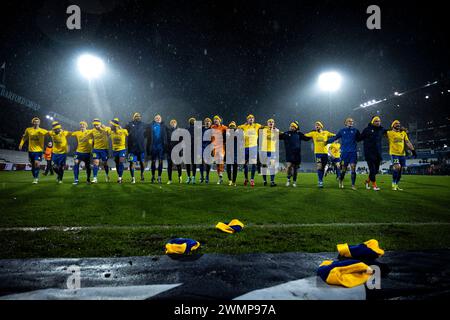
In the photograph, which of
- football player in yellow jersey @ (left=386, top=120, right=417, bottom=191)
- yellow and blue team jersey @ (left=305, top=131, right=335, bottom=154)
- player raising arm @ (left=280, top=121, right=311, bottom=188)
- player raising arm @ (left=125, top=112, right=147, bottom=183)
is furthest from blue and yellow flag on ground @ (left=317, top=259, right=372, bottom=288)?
player raising arm @ (left=125, top=112, right=147, bottom=183)

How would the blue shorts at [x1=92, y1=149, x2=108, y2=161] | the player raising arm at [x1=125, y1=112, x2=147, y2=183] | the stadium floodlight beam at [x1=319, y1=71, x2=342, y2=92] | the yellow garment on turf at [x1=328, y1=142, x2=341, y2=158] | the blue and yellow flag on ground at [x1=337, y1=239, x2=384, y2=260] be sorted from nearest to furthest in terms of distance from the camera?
the blue and yellow flag on ground at [x1=337, y1=239, x2=384, y2=260], the blue shorts at [x1=92, y1=149, x2=108, y2=161], the player raising arm at [x1=125, y1=112, x2=147, y2=183], the yellow garment on turf at [x1=328, y1=142, x2=341, y2=158], the stadium floodlight beam at [x1=319, y1=71, x2=342, y2=92]

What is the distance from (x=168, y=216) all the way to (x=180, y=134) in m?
6.72

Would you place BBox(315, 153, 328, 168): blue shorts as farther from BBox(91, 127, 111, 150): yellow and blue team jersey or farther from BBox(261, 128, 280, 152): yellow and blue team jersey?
BBox(91, 127, 111, 150): yellow and blue team jersey

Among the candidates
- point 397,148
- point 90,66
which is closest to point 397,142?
point 397,148

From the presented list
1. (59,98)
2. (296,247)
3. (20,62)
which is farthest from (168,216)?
(59,98)

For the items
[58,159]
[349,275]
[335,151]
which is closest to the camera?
[349,275]

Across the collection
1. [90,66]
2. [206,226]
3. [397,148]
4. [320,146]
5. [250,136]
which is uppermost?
[90,66]

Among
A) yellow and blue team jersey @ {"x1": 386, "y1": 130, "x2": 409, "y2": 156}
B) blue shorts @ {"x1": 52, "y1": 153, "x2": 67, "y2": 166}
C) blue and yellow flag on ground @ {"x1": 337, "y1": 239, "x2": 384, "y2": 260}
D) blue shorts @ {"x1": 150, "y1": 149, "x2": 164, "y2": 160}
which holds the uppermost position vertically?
yellow and blue team jersey @ {"x1": 386, "y1": 130, "x2": 409, "y2": 156}

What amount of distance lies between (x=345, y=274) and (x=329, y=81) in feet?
106

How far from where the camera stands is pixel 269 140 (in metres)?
10.1

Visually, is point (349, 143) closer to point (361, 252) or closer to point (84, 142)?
point (361, 252)

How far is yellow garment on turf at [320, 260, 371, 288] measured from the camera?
1875 mm

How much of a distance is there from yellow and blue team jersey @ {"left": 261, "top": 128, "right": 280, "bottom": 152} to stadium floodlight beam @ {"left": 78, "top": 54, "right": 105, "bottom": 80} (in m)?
20.5

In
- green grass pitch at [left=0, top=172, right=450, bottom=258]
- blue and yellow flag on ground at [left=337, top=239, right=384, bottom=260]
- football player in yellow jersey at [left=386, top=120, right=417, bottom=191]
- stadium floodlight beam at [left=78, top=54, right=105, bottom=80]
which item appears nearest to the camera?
blue and yellow flag on ground at [left=337, top=239, right=384, bottom=260]
